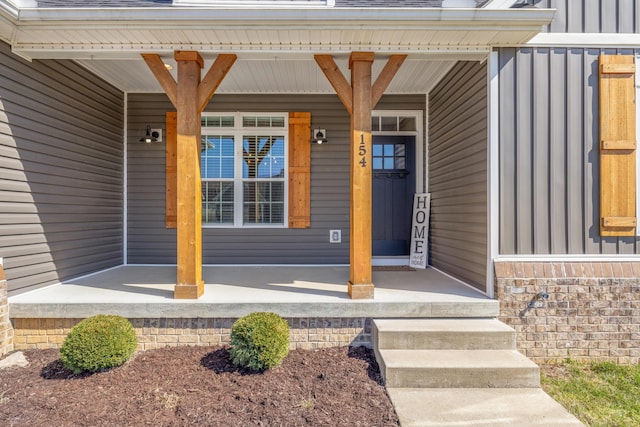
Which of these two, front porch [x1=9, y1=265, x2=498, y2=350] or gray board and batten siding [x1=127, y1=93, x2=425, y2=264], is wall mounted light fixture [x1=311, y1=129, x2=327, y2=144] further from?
front porch [x1=9, y1=265, x2=498, y2=350]

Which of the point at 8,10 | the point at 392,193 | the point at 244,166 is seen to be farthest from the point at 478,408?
the point at 8,10

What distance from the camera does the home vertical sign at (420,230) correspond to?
487 cm

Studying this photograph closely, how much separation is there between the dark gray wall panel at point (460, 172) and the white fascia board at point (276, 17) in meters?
0.59

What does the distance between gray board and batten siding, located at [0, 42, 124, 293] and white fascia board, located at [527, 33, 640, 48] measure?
4841mm

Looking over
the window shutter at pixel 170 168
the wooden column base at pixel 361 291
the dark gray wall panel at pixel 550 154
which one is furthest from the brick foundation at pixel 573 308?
the window shutter at pixel 170 168

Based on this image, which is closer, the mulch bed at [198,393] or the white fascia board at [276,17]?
the mulch bed at [198,393]

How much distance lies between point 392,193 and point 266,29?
2973 mm

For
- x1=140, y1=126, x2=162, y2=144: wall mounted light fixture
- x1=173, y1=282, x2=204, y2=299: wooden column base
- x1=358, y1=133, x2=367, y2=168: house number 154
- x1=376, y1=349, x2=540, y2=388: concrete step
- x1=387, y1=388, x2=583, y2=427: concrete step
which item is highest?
x1=140, y1=126, x2=162, y2=144: wall mounted light fixture

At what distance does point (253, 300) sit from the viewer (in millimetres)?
3133

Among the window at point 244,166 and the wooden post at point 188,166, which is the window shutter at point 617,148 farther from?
the wooden post at point 188,166

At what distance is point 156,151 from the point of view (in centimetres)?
498

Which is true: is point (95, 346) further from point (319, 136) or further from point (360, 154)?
point (319, 136)

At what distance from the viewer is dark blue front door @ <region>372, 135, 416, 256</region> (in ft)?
16.9

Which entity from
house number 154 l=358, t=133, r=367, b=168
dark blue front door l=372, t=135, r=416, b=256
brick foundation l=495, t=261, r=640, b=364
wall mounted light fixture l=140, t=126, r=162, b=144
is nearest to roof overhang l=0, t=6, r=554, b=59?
house number 154 l=358, t=133, r=367, b=168
